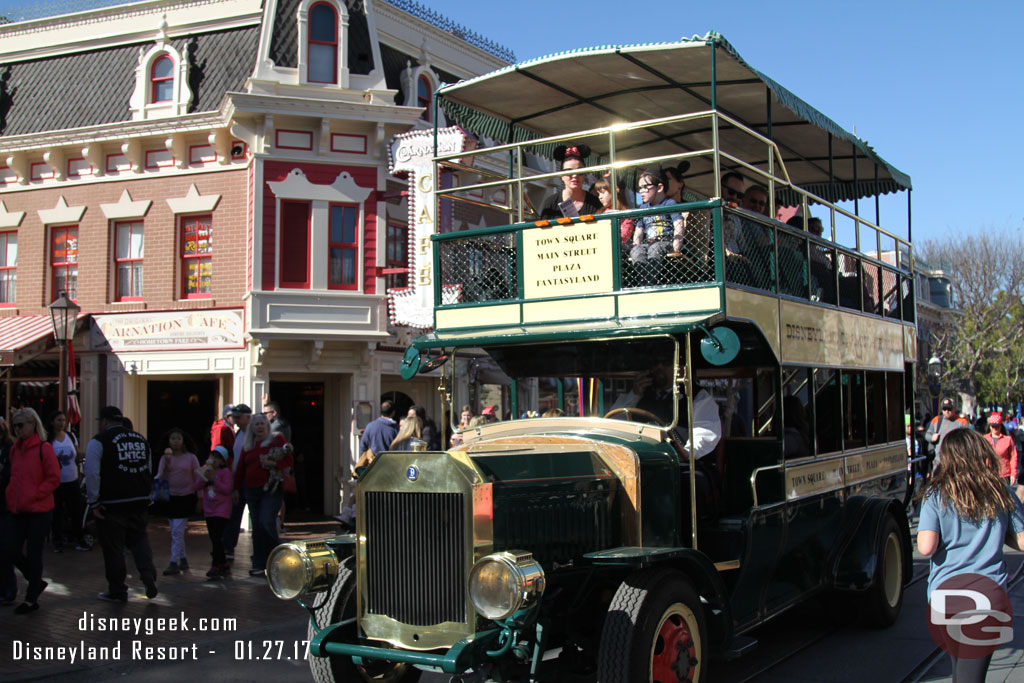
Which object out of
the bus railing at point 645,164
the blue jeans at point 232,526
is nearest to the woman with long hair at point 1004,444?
the bus railing at point 645,164

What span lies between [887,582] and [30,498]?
7.27m

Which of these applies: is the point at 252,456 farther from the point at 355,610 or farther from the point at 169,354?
the point at 169,354

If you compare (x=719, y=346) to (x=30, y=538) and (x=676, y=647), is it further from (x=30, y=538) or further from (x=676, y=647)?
(x=30, y=538)

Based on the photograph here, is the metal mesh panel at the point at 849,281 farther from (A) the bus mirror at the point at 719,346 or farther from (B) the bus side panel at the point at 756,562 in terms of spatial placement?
(A) the bus mirror at the point at 719,346

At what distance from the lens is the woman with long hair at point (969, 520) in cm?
419

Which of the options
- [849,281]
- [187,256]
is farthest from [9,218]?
A: [849,281]

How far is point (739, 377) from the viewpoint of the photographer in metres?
6.88

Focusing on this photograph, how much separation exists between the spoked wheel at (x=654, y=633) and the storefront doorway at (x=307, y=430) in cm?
1251

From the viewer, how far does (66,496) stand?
12.3 metres

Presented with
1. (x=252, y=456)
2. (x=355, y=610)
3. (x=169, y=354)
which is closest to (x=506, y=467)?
(x=355, y=610)

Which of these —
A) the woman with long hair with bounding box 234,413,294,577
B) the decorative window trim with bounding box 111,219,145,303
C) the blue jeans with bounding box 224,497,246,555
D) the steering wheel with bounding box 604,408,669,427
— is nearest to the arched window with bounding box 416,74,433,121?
the decorative window trim with bounding box 111,219,145,303

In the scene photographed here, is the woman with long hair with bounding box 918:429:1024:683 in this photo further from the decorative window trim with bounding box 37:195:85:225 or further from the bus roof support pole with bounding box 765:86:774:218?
the decorative window trim with bounding box 37:195:85:225

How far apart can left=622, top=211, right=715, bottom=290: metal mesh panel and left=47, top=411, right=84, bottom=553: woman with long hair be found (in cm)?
824

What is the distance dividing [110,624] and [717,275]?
5811 millimetres
